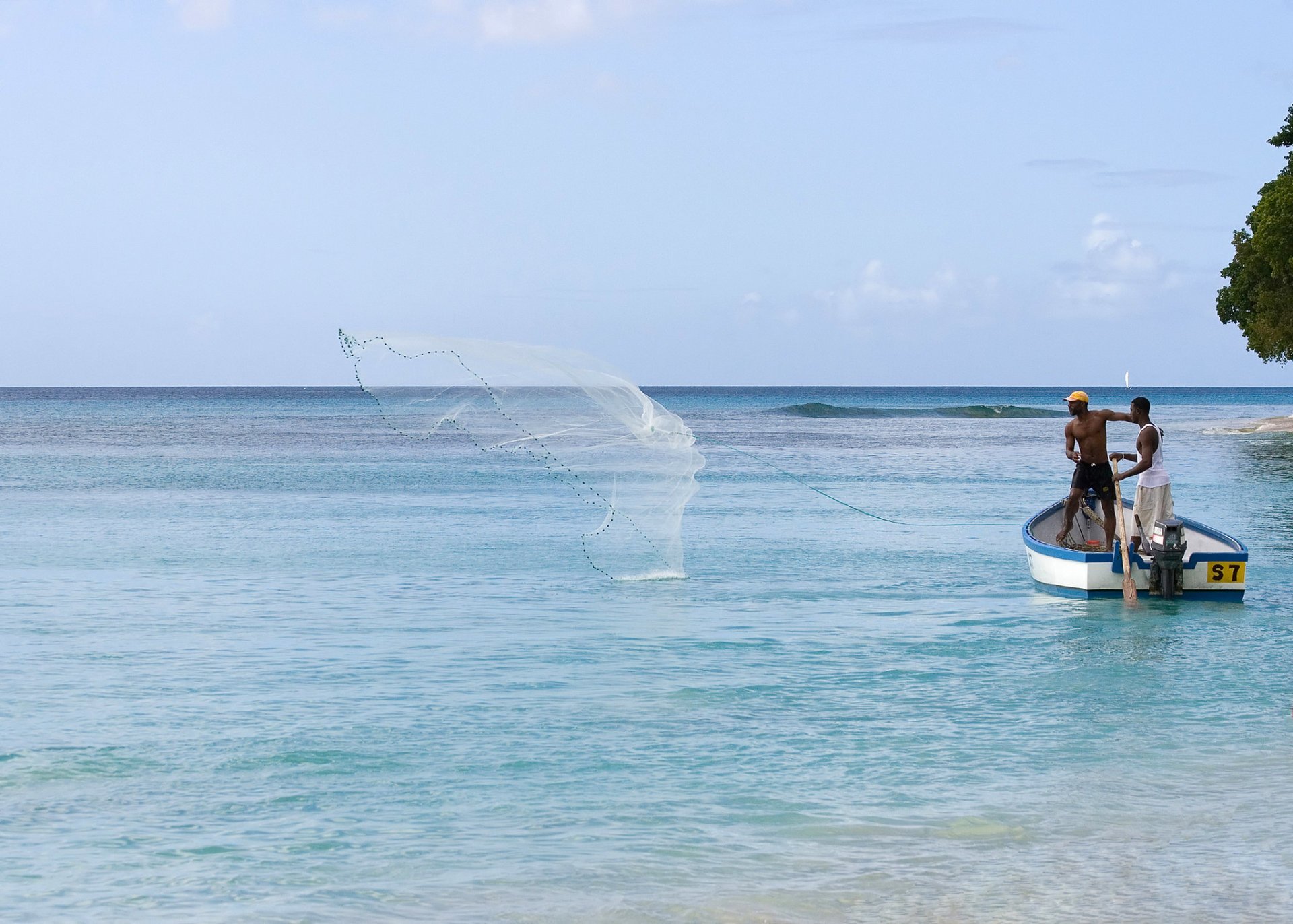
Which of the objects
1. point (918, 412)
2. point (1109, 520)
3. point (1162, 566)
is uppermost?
point (918, 412)

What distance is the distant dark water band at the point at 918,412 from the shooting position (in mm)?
102750

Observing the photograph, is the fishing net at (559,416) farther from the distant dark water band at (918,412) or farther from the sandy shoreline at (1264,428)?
the distant dark water band at (918,412)

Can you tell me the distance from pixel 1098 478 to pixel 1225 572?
178 cm

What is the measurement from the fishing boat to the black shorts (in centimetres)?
67

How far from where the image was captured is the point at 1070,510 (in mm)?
16656

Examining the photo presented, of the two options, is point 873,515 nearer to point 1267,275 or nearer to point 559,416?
point 559,416

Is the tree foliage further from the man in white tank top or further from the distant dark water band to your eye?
the distant dark water band

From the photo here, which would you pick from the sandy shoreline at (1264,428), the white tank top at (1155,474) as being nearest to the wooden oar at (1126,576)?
the white tank top at (1155,474)

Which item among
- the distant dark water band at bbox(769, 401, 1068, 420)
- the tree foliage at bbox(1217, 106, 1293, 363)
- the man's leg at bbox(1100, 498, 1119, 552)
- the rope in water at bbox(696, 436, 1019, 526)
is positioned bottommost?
the rope in water at bbox(696, 436, 1019, 526)

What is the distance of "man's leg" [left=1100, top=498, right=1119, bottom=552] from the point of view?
1619 cm

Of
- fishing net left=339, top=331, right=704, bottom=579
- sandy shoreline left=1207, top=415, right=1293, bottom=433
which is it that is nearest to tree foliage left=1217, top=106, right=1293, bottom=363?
sandy shoreline left=1207, top=415, right=1293, bottom=433

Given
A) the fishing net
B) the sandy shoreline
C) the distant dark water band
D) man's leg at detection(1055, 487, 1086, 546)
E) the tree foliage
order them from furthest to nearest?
1. the distant dark water band
2. the sandy shoreline
3. the tree foliage
4. man's leg at detection(1055, 487, 1086, 546)
5. the fishing net

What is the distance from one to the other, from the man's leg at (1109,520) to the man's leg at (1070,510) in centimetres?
28

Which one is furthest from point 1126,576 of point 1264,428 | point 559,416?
point 1264,428
